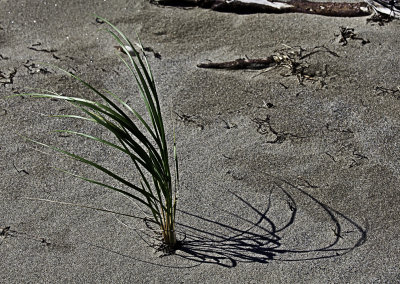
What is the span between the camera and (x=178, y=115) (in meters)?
2.74

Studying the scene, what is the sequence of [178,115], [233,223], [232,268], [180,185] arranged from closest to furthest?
[232,268] < [233,223] < [180,185] < [178,115]

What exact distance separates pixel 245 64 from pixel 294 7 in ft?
1.87

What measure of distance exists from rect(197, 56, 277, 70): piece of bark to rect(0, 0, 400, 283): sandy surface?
1.6 inches

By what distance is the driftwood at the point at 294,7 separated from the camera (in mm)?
3273

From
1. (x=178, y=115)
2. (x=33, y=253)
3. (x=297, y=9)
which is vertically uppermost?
(x=297, y=9)

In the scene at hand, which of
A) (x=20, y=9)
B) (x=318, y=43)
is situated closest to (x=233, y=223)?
(x=318, y=43)

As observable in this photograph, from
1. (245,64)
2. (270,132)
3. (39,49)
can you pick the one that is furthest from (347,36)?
(39,49)

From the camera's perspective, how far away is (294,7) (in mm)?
3303

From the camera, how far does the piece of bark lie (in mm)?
2977

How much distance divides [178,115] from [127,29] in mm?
795

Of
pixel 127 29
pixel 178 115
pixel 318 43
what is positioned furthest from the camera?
pixel 127 29

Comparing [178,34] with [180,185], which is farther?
[178,34]

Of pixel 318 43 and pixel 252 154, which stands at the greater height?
pixel 318 43

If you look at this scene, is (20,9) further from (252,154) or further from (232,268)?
(232,268)
